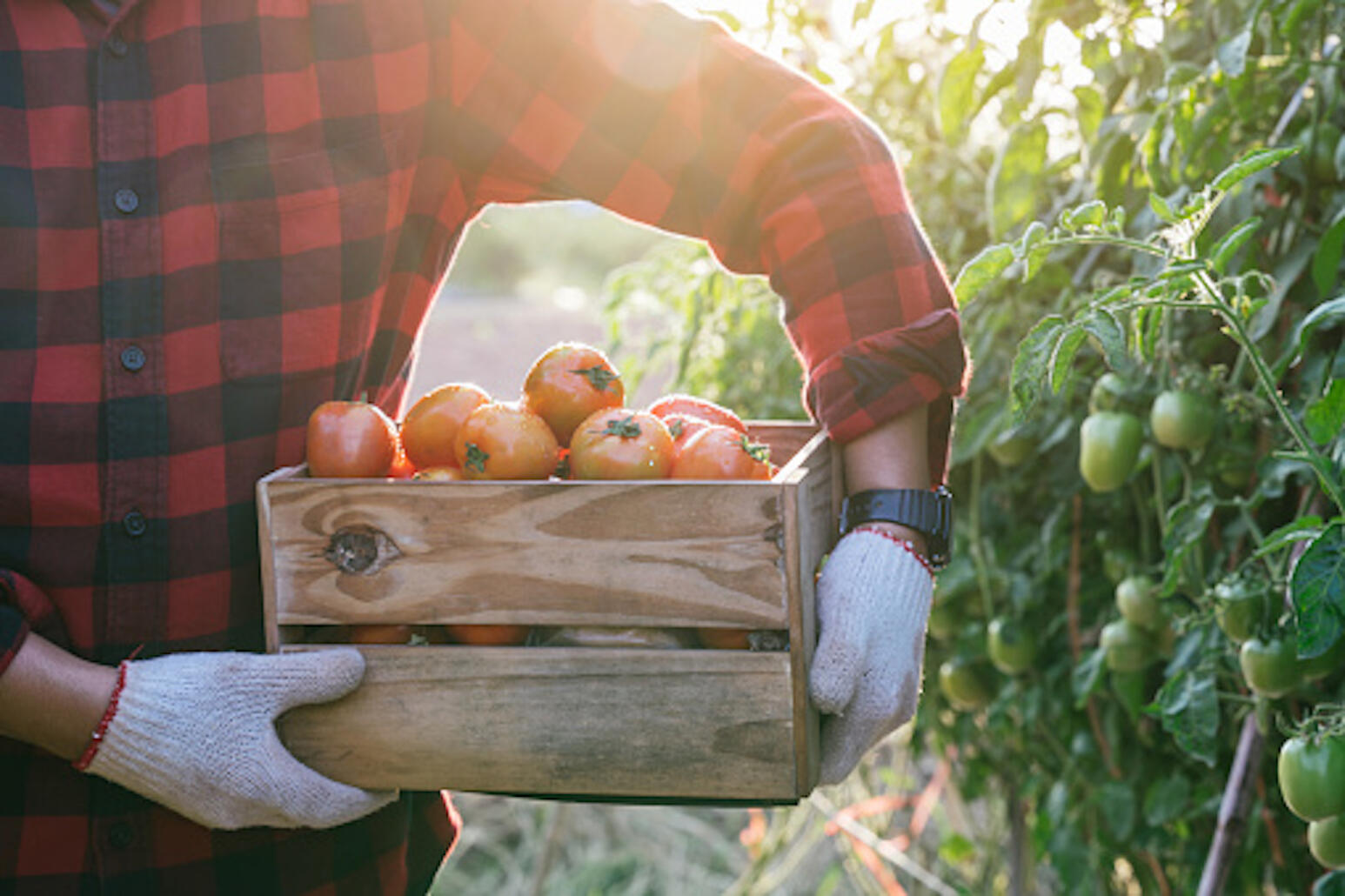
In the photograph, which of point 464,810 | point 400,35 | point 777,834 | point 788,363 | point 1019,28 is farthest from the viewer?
point 464,810

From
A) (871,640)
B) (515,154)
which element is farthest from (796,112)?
(871,640)

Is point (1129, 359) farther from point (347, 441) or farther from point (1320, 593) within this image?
point (347, 441)

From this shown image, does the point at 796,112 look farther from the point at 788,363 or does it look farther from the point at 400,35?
the point at 788,363

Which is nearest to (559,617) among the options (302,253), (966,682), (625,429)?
(625,429)

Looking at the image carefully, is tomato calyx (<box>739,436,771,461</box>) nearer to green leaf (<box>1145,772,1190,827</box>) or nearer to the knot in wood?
the knot in wood

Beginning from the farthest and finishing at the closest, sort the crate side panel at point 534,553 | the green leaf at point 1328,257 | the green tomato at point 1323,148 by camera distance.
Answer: the green tomato at point 1323,148, the green leaf at point 1328,257, the crate side panel at point 534,553

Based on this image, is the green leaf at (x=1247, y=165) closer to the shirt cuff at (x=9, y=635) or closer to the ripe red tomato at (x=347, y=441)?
the ripe red tomato at (x=347, y=441)

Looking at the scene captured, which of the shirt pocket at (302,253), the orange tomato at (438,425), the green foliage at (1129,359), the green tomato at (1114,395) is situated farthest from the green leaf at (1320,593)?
the shirt pocket at (302,253)

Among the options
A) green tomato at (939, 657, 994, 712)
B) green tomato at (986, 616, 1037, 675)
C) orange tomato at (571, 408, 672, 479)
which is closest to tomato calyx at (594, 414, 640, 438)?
orange tomato at (571, 408, 672, 479)

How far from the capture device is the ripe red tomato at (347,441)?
1.09 m

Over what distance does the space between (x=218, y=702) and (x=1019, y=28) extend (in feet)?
3.76

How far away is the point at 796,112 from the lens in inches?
47.4

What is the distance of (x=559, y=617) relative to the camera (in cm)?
104

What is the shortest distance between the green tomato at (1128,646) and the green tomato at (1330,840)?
1.20 feet
